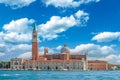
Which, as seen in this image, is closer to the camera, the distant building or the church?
the church

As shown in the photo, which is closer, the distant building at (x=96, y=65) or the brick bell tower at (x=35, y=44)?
the brick bell tower at (x=35, y=44)

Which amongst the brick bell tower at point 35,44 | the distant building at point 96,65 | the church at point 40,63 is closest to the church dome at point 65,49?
the church at point 40,63

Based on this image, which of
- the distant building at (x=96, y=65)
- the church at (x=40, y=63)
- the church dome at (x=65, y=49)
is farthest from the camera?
the distant building at (x=96, y=65)

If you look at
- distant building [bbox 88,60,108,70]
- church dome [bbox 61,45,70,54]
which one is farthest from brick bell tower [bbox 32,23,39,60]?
distant building [bbox 88,60,108,70]

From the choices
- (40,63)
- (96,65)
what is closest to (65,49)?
(40,63)

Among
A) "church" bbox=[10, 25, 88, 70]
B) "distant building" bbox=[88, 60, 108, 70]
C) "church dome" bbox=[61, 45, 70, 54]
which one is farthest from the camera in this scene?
"distant building" bbox=[88, 60, 108, 70]

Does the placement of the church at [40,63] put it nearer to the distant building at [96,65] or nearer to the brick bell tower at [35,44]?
the brick bell tower at [35,44]

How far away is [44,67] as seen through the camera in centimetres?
12812

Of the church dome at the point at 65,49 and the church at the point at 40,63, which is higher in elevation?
the church dome at the point at 65,49

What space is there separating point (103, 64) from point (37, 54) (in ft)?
88.5

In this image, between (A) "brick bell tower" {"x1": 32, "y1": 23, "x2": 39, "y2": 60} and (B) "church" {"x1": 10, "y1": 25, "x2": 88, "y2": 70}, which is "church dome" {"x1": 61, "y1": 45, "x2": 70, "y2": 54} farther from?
(A) "brick bell tower" {"x1": 32, "y1": 23, "x2": 39, "y2": 60}

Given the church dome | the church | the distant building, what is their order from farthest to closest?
the distant building, the church dome, the church

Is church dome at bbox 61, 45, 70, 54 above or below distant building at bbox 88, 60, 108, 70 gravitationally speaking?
above

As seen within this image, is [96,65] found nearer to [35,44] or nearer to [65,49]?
[65,49]
